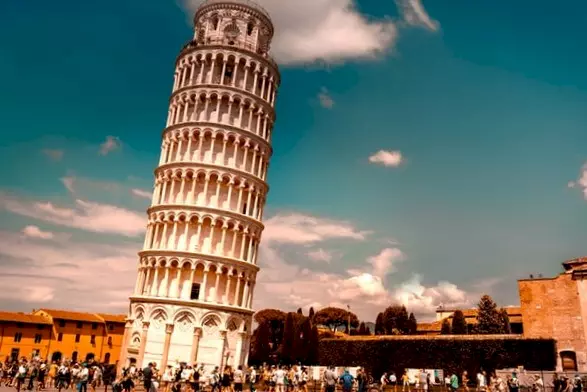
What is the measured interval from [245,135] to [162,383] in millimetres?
23793

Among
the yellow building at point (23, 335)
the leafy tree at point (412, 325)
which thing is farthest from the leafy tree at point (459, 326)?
the yellow building at point (23, 335)

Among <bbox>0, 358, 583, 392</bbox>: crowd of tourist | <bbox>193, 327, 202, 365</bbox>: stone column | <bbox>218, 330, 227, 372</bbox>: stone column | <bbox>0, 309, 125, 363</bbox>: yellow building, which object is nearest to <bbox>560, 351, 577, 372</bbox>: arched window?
<bbox>0, 358, 583, 392</bbox>: crowd of tourist

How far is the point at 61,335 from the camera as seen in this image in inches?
2874

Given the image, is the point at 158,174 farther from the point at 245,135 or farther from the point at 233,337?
the point at 233,337

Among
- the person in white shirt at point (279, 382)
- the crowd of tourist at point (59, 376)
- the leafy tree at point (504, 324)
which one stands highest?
the leafy tree at point (504, 324)

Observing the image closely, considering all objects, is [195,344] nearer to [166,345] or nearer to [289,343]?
[166,345]

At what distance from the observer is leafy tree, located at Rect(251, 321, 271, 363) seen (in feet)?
235

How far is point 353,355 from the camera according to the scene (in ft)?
169

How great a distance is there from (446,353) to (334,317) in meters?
66.0

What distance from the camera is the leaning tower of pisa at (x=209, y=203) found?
41.2m

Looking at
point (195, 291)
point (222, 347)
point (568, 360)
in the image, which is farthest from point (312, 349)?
point (568, 360)

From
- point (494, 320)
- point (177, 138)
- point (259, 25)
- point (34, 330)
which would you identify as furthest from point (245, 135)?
point (34, 330)

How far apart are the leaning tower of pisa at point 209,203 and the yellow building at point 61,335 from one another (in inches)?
1393

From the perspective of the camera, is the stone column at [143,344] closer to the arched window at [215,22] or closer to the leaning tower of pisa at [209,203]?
the leaning tower of pisa at [209,203]
